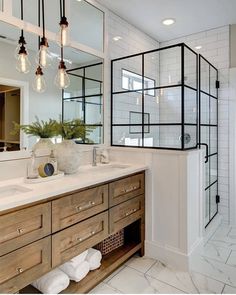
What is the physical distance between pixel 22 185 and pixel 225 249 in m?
2.16

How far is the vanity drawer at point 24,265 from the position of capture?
125 centimetres

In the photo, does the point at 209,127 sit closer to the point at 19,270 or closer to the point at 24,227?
the point at 24,227

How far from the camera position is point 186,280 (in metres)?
1.99

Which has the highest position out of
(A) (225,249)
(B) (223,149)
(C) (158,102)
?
(C) (158,102)

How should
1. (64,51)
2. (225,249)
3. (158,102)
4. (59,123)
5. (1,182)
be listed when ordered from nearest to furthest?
(1,182)
(59,123)
(64,51)
(225,249)
(158,102)

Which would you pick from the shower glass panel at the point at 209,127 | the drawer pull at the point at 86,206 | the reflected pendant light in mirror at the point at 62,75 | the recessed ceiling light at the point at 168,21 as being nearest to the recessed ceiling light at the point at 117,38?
the recessed ceiling light at the point at 168,21

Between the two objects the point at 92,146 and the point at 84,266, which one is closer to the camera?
the point at 84,266

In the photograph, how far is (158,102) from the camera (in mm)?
3012

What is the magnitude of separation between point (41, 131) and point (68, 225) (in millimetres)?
814

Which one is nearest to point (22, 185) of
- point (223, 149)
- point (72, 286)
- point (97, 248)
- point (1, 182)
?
point (1, 182)

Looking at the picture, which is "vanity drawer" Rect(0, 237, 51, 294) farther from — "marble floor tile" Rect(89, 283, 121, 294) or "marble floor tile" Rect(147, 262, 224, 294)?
"marble floor tile" Rect(147, 262, 224, 294)

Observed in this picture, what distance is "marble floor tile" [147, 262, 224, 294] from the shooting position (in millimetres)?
1869

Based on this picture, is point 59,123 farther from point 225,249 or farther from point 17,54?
point 225,249

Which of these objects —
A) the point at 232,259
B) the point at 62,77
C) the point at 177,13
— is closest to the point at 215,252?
the point at 232,259
